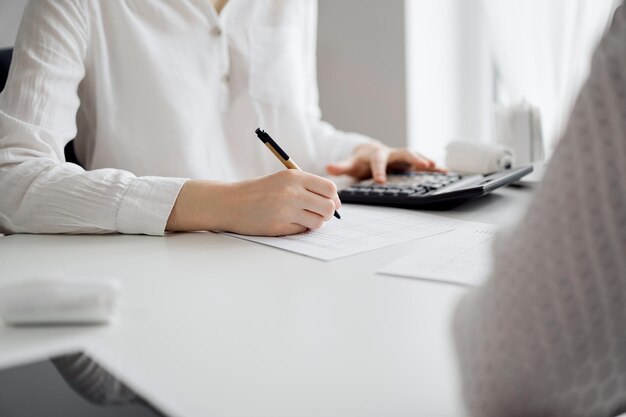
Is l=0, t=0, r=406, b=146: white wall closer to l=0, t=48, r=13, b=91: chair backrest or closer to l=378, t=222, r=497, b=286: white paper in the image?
l=0, t=48, r=13, b=91: chair backrest

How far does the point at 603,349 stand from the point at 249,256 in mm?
487

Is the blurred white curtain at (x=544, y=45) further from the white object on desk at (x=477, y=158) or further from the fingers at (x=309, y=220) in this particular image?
the fingers at (x=309, y=220)

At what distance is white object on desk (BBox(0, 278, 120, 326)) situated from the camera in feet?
1.67

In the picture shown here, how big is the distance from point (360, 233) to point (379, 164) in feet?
1.46

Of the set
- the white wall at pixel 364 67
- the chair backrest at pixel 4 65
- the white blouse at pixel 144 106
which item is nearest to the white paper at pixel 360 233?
the white blouse at pixel 144 106

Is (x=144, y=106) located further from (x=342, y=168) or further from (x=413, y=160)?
(x=413, y=160)

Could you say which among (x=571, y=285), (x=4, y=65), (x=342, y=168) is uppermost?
(x=4, y=65)

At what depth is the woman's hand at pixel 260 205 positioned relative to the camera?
825 mm

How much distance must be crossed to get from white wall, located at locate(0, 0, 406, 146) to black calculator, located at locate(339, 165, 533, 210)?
115 centimetres

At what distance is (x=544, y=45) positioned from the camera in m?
1.96

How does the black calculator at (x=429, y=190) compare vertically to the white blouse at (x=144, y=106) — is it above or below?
below

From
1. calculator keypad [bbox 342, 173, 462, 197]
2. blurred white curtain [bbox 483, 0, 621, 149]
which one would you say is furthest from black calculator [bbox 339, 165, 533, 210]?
blurred white curtain [bbox 483, 0, 621, 149]

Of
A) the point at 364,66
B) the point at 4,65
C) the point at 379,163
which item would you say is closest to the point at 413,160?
the point at 379,163

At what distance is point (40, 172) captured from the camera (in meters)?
0.93
